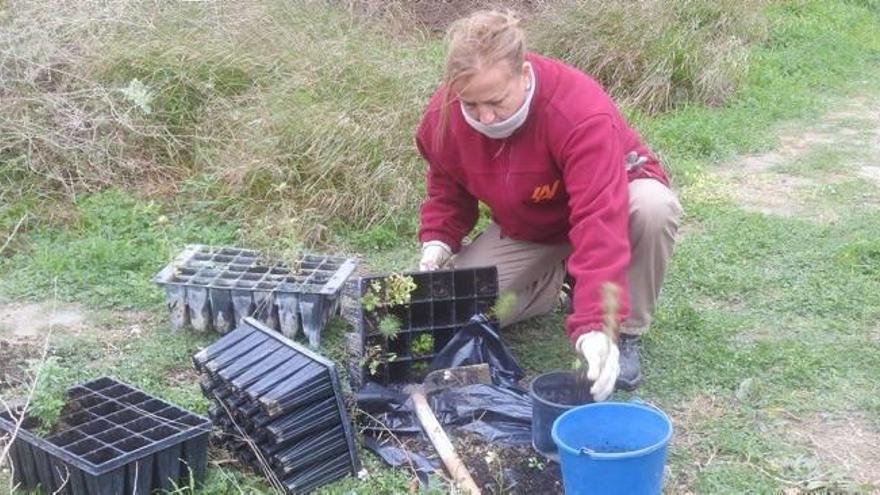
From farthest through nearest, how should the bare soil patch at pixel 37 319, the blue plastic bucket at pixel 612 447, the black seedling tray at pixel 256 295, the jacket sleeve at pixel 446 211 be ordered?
the bare soil patch at pixel 37 319 → the black seedling tray at pixel 256 295 → the jacket sleeve at pixel 446 211 → the blue plastic bucket at pixel 612 447

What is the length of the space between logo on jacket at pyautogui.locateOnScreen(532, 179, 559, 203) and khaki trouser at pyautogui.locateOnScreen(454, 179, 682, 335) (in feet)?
0.81

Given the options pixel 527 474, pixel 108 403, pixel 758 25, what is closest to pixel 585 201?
pixel 527 474

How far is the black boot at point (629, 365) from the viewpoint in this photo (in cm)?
341

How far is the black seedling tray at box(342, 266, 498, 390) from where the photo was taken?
133 inches

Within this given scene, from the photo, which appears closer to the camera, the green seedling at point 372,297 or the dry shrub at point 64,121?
the green seedling at point 372,297

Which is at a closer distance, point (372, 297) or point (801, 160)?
point (372, 297)

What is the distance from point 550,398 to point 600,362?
31cm

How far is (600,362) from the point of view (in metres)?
2.69

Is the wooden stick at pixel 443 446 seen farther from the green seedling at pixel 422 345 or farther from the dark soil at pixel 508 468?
the green seedling at pixel 422 345

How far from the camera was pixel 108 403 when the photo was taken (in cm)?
300

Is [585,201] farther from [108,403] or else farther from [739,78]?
[739,78]

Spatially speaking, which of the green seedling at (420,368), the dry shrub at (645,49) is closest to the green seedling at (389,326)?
the green seedling at (420,368)

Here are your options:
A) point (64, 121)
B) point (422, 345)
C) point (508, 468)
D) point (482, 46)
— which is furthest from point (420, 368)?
point (64, 121)

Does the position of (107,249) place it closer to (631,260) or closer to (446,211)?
(446,211)
